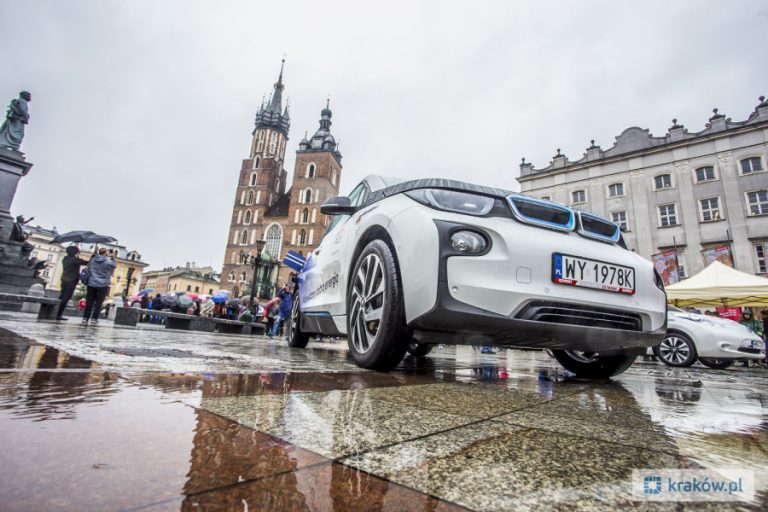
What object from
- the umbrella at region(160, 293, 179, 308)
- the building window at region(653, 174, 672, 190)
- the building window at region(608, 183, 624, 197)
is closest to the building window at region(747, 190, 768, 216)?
the building window at region(653, 174, 672, 190)

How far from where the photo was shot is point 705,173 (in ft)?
79.9

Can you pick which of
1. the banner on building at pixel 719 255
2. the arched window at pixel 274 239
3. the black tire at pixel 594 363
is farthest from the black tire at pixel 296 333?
the arched window at pixel 274 239

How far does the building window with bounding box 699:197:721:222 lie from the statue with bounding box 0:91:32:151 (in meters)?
34.2

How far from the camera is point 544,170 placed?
30250 mm

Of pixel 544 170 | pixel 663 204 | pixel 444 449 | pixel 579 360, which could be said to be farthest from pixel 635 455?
pixel 544 170

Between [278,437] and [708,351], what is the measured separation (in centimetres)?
871

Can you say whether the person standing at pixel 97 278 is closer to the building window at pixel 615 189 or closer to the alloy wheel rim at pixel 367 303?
the alloy wheel rim at pixel 367 303

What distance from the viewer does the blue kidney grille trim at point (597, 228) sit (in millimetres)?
2492

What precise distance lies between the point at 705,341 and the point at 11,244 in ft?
59.6

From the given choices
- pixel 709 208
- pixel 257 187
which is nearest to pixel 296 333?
pixel 709 208

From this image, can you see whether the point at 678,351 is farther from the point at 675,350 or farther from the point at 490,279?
the point at 490,279

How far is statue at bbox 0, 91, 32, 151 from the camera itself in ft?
42.5

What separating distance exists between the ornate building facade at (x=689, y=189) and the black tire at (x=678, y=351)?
800 inches

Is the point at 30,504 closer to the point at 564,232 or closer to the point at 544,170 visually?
the point at 564,232
